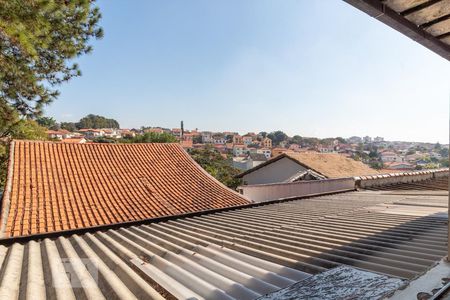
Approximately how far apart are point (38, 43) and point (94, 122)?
146844 millimetres

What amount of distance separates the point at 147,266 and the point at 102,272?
1.50ft

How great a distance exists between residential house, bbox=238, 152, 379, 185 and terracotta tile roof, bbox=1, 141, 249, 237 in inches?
365

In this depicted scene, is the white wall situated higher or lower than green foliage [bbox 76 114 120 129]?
lower

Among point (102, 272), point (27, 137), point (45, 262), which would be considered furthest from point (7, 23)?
point (27, 137)

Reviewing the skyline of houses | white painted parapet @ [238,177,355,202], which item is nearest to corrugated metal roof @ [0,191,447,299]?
white painted parapet @ [238,177,355,202]

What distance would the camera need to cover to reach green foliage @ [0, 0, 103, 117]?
550cm

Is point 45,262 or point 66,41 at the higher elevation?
point 66,41

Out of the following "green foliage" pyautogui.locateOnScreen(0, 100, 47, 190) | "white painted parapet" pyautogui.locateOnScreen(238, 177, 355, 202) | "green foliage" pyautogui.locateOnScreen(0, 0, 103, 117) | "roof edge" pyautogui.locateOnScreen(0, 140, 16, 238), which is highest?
"green foliage" pyautogui.locateOnScreen(0, 0, 103, 117)

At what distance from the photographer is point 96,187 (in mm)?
9805

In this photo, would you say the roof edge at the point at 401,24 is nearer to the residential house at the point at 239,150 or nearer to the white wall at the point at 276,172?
the white wall at the point at 276,172

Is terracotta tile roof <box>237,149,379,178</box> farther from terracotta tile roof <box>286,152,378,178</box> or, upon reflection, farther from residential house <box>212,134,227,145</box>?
residential house <box>212,134,227,145</box>

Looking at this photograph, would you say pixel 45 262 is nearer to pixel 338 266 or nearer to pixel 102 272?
pixel 102 272

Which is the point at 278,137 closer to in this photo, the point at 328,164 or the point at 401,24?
the point at 328,164

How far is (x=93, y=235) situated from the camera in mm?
5016
